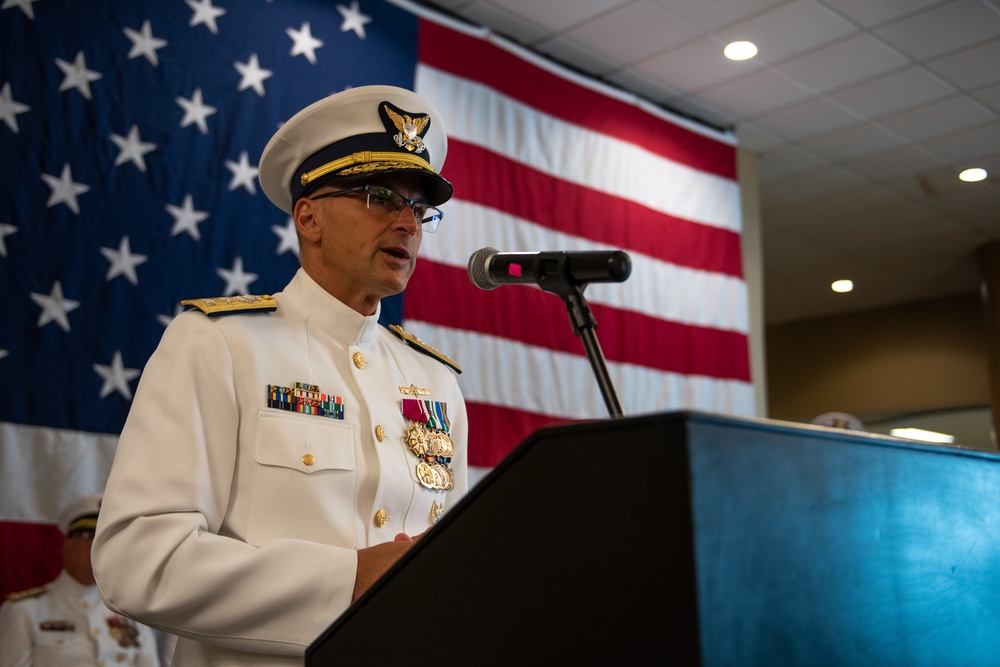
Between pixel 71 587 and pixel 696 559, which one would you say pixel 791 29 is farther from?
pixel 696 559

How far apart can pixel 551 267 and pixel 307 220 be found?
2.09ft

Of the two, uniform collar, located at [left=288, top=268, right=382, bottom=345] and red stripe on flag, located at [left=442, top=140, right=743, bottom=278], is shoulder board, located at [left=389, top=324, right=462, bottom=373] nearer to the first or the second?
uniform collar, located at [left=288, top=268, right=382, bottom=345]

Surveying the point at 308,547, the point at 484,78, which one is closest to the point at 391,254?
the point at 308,547

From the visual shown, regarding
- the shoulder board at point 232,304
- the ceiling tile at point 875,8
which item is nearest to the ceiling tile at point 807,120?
the ceiling tile at point 875,8

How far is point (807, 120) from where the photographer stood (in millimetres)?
5121

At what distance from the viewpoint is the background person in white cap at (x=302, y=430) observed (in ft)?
3.96

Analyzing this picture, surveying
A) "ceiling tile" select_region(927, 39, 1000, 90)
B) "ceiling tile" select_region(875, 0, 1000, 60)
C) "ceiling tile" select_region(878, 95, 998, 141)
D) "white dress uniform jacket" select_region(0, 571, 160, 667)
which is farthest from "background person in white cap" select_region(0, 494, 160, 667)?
"ceiling tile" select_region(878, 95, 998, 141)

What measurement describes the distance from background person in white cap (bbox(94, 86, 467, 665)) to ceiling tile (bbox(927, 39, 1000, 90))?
3.54m

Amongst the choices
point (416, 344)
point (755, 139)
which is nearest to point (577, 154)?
point (755, 139)

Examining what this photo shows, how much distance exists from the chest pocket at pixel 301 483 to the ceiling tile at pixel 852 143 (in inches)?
176

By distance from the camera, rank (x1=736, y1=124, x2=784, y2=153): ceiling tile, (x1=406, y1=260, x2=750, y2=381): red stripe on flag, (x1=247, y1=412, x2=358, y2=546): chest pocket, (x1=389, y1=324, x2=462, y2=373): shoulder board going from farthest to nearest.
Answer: (x1=736, y1=124, x2=784, y2=153): ceiling tile
(x1=406, y1=260, x2=750, y2=381): red stripe on flag
(x1=389, y1=324, x2=462, y2=373): shoulder board
(x1=247, y1=412, x2=358, y2=546): chest pocket

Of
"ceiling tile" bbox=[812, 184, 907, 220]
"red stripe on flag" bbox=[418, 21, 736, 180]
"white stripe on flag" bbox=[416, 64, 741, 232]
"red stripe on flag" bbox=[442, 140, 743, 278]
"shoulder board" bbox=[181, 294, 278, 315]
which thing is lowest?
"shoulder board" bbox=[181, 294, 278, 315]

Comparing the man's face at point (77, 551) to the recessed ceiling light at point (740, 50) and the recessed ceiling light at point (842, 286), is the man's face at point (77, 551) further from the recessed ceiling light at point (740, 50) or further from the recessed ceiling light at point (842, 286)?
the recessed ceiling light at point (842, 286)

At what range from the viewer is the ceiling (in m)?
4.12
